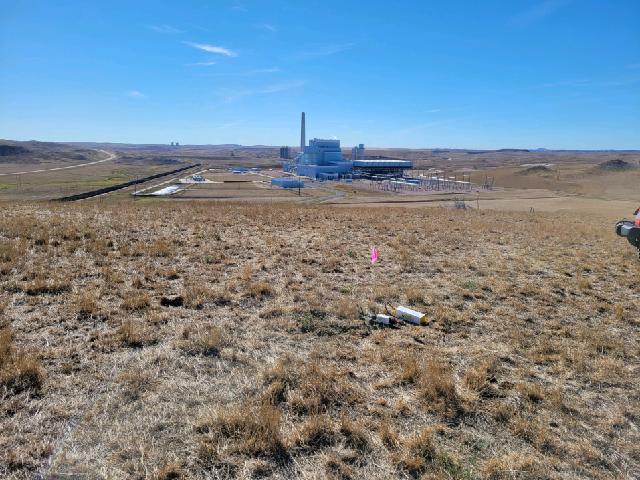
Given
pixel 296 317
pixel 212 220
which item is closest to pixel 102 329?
pixel 296 317

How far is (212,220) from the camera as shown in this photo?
19609 millimetres

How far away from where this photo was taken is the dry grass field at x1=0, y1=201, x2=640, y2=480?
4.36m

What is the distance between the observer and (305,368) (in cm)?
606

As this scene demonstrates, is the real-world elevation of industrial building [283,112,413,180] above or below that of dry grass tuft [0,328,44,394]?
above

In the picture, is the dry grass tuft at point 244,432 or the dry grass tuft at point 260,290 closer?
the dry grass tuft at point 244,432

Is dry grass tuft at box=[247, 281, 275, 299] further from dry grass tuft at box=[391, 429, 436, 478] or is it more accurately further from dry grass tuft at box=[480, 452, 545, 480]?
dry grass tuft at box=[480, 452, 545, 480]

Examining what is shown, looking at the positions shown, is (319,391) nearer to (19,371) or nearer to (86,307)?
(19,371)

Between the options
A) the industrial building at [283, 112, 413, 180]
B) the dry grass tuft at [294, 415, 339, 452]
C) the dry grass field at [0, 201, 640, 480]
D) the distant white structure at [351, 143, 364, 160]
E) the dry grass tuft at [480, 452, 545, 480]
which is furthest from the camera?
the distant white structure at [351, 143, 364, 160]

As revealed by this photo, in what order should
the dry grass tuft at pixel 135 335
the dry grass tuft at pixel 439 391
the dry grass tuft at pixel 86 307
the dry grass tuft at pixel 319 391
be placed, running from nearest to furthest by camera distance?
the dry grass tuft at pixel 319 391 < the dry grass tuft at pixel 439 391 < the dry grass tuft at pixel 135 335 < the dry grass tuft at pixel 86 307

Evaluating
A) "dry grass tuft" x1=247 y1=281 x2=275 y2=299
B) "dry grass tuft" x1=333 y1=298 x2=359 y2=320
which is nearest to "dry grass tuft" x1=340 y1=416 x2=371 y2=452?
"dry grass tuft" x1=333 y1=298 x2=359 y2=320

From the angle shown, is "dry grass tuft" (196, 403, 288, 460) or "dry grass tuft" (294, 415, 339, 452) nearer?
"dry grass tuft" (196, 403, 288, 460)

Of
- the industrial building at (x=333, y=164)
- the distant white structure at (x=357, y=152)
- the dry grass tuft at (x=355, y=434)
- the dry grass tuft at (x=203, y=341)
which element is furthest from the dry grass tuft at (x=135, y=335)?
the distant white structure at (x=357, y=152)

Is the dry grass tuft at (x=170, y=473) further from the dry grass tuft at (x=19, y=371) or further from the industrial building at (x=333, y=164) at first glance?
the industrial building at (x=333, y=164)

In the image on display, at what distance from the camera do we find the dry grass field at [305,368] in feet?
14.3
